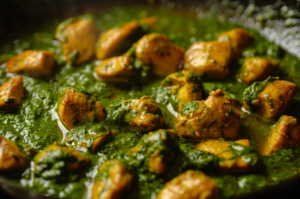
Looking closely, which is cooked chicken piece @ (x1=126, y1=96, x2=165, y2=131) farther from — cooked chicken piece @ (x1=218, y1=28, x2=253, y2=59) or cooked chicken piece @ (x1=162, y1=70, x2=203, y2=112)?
cooked chicken piece @ (x1=218, y1=28, x2=253, y2=59)

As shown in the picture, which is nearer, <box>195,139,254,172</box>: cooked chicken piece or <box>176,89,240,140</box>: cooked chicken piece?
<box>195,139,254,172</box>: cooked chicken piece

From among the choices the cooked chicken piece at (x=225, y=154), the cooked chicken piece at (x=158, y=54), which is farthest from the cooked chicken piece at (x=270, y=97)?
the cooked chicken piece at (x=158, y=54)

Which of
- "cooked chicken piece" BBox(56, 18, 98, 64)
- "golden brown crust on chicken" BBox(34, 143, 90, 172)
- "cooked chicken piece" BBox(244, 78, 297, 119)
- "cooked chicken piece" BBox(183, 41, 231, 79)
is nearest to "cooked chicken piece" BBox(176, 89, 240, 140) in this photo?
"cooked chicken piece" BBox(244, 78, 297, 119)

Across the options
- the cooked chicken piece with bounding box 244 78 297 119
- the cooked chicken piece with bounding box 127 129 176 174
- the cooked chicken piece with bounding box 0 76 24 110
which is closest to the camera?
the cooked chicken piece with bounding box 127 129 176 174

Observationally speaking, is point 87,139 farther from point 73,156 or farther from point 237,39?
point 237,39

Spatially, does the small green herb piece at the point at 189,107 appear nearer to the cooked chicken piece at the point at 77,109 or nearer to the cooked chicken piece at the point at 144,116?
the cooked chicken piece at the point at 144,116

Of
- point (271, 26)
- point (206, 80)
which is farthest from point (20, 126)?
point (271, 26)
